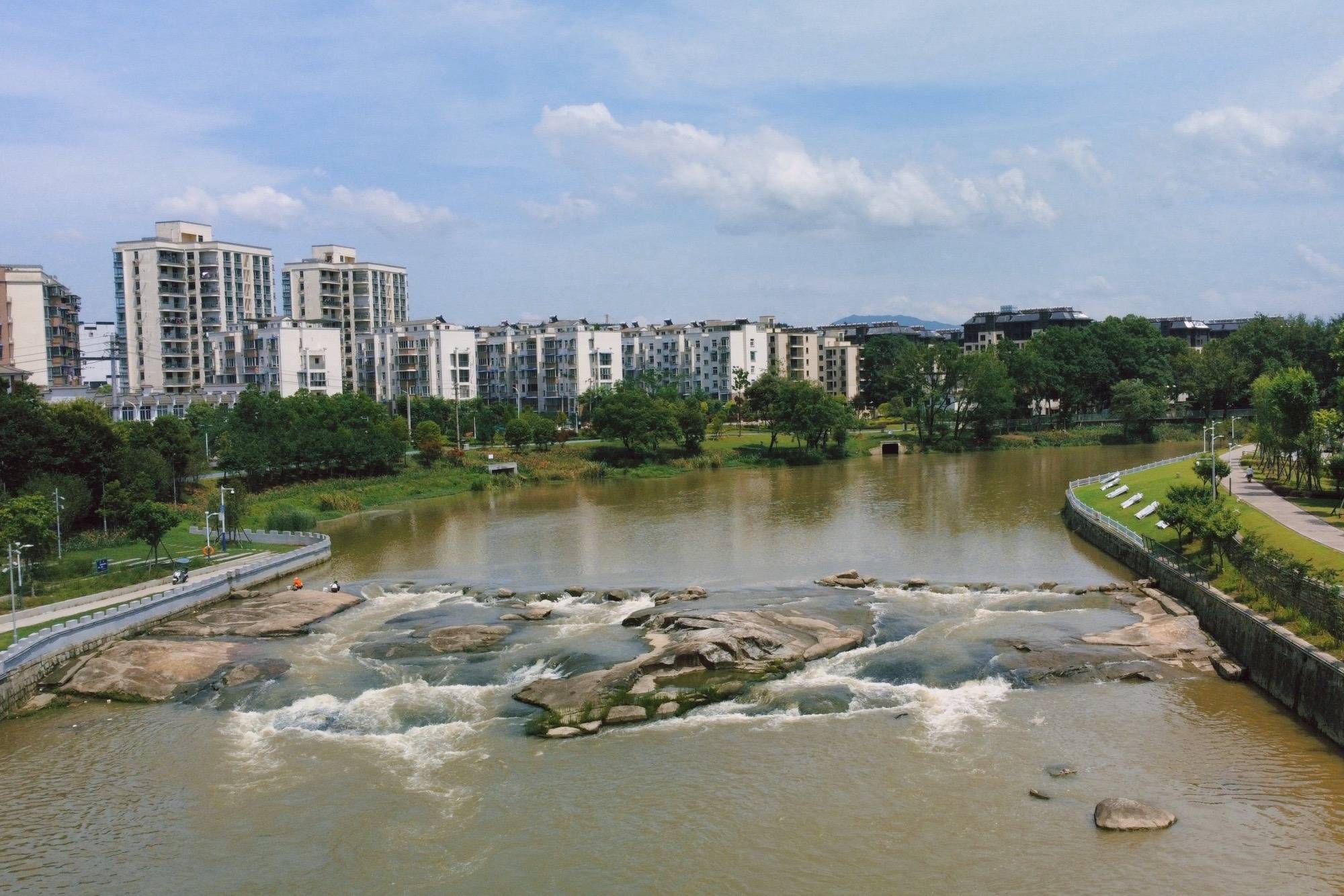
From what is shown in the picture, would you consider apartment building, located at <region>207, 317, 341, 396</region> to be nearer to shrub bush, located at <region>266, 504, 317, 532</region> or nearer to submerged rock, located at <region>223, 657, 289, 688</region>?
shrub bush, located at <region>266, 504, 317, 532</region>

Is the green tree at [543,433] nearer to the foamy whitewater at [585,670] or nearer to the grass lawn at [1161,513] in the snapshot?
the grass lawn at [1161,513]

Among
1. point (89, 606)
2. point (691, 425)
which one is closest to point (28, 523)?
point (89, 606)

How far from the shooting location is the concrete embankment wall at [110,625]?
25.2 meters

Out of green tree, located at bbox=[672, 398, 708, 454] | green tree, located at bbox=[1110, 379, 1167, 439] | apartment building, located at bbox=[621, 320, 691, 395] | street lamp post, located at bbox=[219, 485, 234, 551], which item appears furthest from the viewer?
apartment building, located at bbox=[621, 320, 691, 395]

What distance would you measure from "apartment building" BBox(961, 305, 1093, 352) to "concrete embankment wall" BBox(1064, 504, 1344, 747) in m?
112

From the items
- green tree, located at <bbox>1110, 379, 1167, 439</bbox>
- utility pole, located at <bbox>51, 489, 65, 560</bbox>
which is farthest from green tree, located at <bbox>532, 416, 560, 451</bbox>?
green tree, located at <bbox>1110, 379, 1167, 439</bbox>

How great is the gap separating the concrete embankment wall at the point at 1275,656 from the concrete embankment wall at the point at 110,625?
28246mm

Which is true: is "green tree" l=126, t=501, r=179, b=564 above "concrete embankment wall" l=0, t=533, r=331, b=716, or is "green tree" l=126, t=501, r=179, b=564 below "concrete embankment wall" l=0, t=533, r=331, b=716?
above

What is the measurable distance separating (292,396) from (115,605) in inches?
1582

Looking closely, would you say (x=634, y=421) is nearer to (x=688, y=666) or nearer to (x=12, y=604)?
(x=12, y=604)

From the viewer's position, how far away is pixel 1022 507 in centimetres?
5284

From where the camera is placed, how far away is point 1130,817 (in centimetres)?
1733

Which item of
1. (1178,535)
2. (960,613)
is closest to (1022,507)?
(1178,535)

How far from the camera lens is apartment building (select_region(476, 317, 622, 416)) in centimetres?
10769
